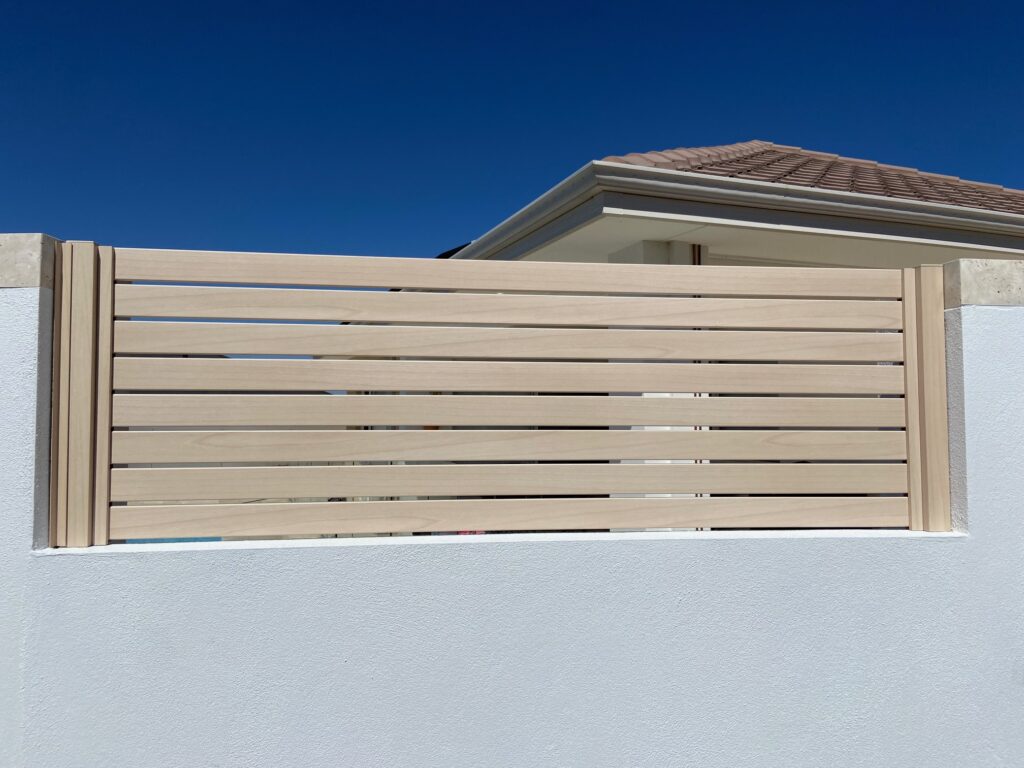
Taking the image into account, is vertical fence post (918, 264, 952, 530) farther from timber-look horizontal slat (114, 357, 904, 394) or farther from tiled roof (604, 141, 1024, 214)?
tiled roof (604, 141, 1024, 214)

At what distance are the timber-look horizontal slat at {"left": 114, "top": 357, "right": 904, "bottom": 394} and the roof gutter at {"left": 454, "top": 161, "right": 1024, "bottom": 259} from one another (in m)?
2.38

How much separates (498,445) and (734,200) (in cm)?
355

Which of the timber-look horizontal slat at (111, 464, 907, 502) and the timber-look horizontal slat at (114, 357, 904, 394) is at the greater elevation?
the timber-look horizontal slat at (114, 357, 904, 394)

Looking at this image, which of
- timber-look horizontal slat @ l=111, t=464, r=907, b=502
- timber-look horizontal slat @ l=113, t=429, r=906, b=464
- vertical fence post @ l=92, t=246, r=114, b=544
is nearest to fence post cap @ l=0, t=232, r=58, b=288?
vertical fence post @ l=92, t=246, r=114, b=544

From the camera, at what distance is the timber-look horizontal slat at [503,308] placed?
119 inches

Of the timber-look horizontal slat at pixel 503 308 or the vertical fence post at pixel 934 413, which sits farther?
the vertical fence post at pixel 934 413

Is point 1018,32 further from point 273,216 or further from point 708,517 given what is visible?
point 273,216

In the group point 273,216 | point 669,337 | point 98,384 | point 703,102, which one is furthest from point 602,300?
point 273,216

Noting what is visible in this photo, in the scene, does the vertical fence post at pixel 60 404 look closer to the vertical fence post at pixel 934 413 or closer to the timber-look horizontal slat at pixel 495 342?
the timber-look horizontal slat at pixel 495 342

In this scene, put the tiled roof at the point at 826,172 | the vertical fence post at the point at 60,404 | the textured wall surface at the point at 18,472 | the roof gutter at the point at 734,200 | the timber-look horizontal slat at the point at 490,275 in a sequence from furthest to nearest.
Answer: the tiled roof at the point at 826,172
the roof gutter at the point at 734,200
the timber-look horizontal slat at the point at 490,275
the vertical fence post at the point at 60,404
the textured wall surface at the point at 18,472

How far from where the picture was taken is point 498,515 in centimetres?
310

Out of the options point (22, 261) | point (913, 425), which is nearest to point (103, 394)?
point (22, 261)

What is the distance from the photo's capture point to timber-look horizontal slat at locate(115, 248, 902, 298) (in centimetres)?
301

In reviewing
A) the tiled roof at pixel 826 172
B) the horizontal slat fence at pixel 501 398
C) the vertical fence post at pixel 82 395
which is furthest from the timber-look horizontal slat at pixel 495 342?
the tiled roof at pixel 826 172
